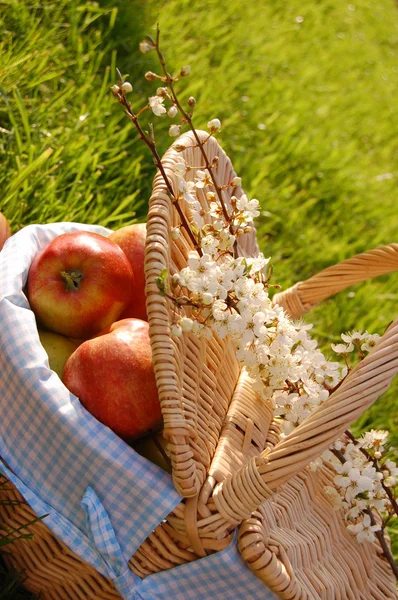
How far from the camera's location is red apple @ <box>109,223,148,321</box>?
4.42 ft

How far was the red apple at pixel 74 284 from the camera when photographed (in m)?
1.24

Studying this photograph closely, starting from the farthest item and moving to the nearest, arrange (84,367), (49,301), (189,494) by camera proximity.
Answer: (49,301)
(84,367)
(189,494)

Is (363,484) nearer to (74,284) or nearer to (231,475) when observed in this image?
(231,475)

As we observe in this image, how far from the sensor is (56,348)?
124 centimetres

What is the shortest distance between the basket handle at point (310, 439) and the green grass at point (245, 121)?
962 millimetres

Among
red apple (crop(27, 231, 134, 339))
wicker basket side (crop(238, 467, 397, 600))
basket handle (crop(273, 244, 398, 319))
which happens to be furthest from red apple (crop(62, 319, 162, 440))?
basket handle (crop(273, 244, 398, 319))

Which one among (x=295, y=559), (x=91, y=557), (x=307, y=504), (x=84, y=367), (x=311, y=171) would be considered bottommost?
(x=311, y=171)

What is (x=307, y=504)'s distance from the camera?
4.41 feet

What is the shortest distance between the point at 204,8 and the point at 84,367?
2.07m

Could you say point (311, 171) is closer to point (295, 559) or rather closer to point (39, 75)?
point (39, 75)

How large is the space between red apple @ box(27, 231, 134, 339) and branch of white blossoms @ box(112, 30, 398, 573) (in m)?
0.17

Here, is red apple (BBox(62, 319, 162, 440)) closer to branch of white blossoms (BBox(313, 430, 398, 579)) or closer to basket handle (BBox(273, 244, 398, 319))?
branch of white blossoms (BBox(313, 430, 398, 579))

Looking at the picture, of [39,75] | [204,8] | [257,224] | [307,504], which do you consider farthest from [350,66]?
[307,504]

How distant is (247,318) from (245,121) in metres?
1.64
